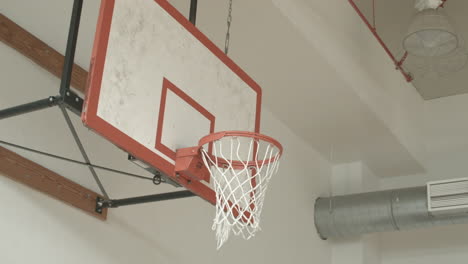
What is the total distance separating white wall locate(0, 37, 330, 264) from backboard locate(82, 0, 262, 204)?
30.4 inches

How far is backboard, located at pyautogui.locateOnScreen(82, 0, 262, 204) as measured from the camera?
2781 millimetres

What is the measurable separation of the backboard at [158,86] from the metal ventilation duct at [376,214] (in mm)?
2443

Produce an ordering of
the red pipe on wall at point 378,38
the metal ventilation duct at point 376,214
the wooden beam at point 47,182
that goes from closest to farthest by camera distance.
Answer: the wooden beam at point 47,182 → the red pipe on wall at point 378,38 → the metal ventilation duct at point 376,214

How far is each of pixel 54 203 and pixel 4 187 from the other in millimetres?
320

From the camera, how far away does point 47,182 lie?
3.46 m

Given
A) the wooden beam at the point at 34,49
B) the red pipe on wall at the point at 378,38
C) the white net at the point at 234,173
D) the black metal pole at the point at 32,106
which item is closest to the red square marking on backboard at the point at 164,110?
the white net at the point at 234,173

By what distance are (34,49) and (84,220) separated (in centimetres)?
96

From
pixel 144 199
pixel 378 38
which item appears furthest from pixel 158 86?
pixel 378 38

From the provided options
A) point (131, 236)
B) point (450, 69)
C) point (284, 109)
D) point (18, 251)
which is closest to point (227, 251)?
point (131, 236)

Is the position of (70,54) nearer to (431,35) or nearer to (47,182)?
(47,182)

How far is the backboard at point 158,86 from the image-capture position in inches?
109

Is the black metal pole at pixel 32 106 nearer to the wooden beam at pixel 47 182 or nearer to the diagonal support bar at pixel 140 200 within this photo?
the wooden beam at pixel 47 182

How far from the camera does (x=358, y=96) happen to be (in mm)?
5445

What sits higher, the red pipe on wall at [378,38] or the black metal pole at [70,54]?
the red pipe on wall at [378,38]
